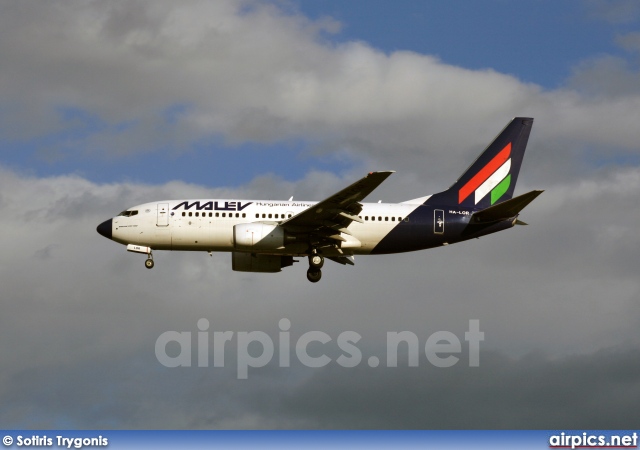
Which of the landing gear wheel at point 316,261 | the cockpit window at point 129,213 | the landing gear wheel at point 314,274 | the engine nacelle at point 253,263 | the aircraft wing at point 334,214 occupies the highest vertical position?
the cockpit window at point 129,213

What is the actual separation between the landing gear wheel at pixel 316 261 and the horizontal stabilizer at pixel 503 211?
8831 mm

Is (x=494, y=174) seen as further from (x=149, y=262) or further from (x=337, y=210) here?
(x=149, y=262)

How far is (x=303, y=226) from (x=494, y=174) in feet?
43.2

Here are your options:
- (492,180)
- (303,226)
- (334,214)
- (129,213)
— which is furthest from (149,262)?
(492,180)

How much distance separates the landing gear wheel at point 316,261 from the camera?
6756 centimetres

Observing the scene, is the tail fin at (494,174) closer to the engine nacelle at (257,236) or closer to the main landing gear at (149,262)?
the engine nacelle at (257,236)

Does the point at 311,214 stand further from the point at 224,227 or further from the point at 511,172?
the point at 511,172

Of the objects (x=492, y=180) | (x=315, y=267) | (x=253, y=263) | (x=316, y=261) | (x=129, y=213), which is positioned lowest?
(x=315, y=267)

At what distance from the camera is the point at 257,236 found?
6544cm

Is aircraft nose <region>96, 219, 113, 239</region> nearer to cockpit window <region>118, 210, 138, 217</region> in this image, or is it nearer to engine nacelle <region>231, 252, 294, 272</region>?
cockpit window <region>118, 210, 138, 217</region>

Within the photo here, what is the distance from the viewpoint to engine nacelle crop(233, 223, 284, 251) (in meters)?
65.2

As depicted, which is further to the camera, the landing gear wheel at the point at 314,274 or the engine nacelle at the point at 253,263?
the engine nacelle at the point at 253,263

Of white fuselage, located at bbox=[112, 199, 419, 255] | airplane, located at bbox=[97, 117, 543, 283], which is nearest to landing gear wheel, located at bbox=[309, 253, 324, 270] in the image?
airplane, located at bbox=[97, 117, 543, 283]

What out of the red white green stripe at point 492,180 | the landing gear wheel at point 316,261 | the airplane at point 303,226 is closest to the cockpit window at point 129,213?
the airplane at point 303,226
